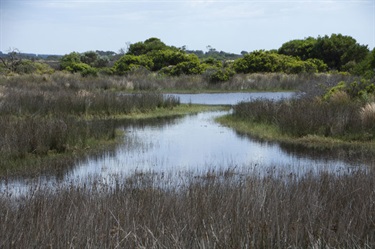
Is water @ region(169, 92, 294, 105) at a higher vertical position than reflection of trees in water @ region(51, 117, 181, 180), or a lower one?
higher

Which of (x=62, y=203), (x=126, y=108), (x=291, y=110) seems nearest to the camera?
(x=62, y=203)

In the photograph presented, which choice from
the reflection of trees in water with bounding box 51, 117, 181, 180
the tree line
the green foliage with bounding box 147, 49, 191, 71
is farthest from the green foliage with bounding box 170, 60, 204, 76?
the reflection of trees in water with bounding box 51, 117, 181, 180

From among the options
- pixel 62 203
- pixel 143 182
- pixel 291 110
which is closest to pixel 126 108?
pixel 291 110

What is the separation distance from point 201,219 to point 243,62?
40091 mm

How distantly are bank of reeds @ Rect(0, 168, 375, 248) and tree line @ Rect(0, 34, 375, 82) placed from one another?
102 feet

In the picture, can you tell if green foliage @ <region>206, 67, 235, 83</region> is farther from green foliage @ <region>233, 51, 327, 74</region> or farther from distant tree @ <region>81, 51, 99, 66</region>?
distant tree @ <region>81, 51, 99, 66</region>

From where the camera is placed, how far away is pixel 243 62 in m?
45.1

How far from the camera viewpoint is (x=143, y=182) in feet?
28.3

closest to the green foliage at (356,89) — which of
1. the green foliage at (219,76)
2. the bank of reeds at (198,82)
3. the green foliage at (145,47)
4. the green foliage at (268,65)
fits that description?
the bank of reeds at (198,82)

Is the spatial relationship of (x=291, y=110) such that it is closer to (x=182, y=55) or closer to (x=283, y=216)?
(x=283, y=216)

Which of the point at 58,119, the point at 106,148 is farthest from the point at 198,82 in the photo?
the point at 106,148

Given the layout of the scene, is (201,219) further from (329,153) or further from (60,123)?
(60,123)

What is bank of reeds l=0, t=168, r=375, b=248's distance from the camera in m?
4.85

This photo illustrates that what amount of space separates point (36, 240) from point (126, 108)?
17322 millimetres
